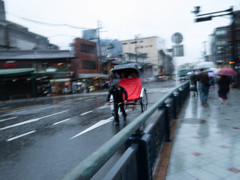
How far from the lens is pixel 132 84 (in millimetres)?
8742

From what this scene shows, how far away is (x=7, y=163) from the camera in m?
4.07

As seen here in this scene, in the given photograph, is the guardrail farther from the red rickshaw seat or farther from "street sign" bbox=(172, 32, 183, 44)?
"street sign" bbox=(172, 32, 183, 44)

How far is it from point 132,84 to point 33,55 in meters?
27.9

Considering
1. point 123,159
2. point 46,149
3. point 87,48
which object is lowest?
point 46,149

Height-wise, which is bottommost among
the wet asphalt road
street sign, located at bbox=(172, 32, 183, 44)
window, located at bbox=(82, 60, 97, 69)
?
the wet asphalt road

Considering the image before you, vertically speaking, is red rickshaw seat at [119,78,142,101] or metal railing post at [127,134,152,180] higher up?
red rickshaw seat at [119,78,142,101]

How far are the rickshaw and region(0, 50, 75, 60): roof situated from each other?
2483 centimetres

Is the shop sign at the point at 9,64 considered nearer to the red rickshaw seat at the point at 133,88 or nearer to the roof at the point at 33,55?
the roof at the point at 33,55

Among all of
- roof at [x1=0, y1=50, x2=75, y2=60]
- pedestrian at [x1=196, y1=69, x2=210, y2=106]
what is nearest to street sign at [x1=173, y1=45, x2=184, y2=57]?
pedestrian at [x1=196, y1=69, x2=210, y2=106]

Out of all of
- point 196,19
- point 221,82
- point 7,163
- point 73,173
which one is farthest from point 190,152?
point 196,19

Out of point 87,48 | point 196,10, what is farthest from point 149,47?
point 196,10

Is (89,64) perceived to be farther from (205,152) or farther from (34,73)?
(205,152)

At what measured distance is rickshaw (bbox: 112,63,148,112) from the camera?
26.8ft

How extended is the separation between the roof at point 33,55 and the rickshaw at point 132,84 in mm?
24829
